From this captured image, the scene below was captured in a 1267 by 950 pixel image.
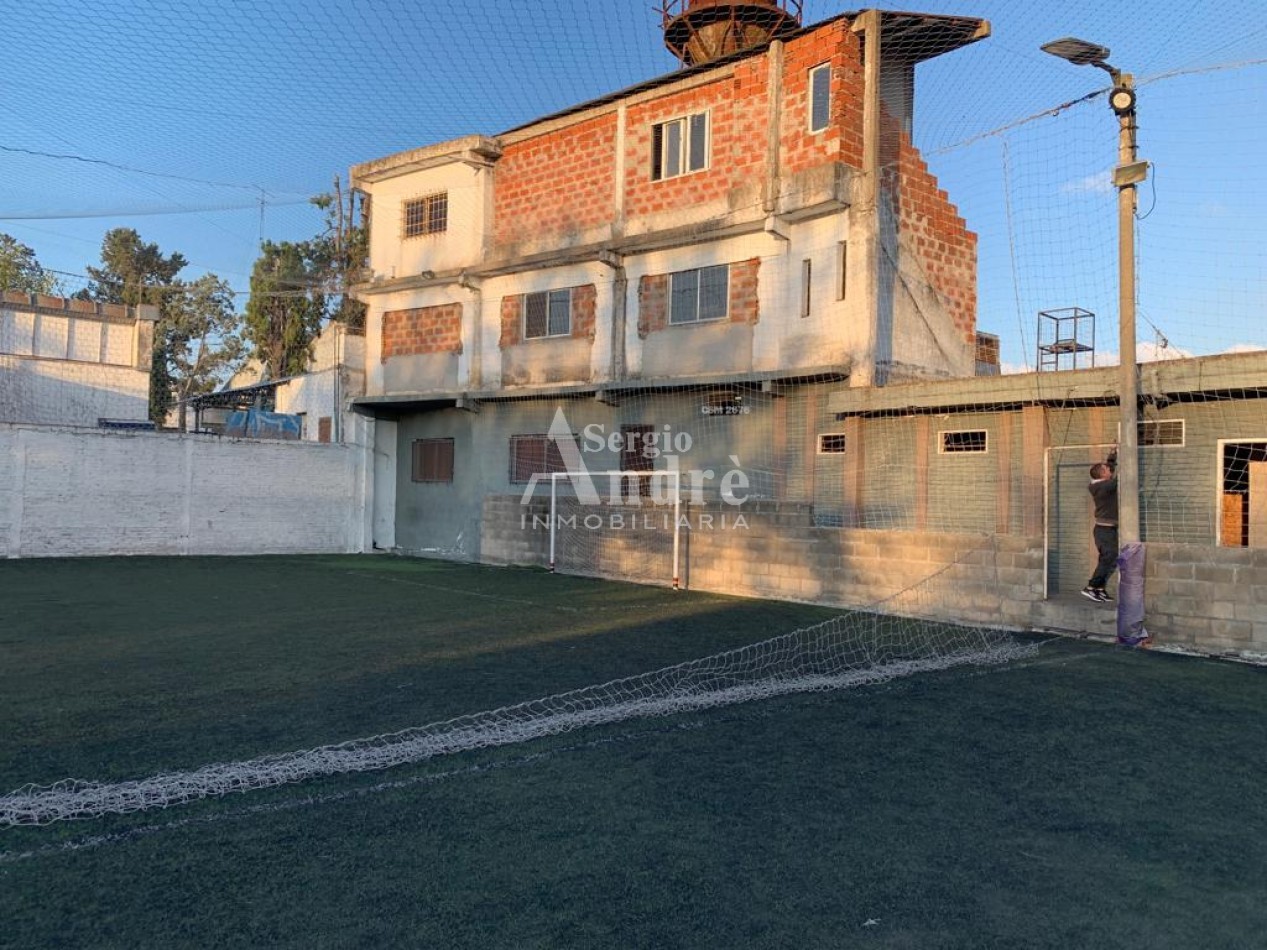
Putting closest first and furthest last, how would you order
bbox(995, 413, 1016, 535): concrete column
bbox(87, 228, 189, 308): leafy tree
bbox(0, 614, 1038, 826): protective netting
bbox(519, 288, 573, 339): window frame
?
bbox(0, 614, 1038, 826): protective netting
bbox(995, 413, 1016, 535): concrete column
bbox(519, 288, 573, 339): window frame
bbox(87, 228, 189, 308): leafy tree

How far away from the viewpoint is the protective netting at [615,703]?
13.3 feet

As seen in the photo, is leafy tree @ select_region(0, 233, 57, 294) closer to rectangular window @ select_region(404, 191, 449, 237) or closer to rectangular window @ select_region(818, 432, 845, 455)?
rectangular window @ select_region(404, 191, 449, 237)

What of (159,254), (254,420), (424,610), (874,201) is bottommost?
(424,610)

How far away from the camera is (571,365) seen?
57.1 ft

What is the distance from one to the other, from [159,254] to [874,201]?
42751mm

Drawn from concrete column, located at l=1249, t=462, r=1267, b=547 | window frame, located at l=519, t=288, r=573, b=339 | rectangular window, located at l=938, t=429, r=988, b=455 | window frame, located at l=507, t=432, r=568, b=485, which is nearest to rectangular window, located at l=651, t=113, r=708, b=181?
window frame, located at l=519, t=288, r=573, b=339

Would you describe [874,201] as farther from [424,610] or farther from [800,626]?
[424,610]

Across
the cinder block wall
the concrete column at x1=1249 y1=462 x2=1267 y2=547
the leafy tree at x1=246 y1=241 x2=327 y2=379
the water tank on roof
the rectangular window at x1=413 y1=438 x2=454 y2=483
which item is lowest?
the cinder block wall

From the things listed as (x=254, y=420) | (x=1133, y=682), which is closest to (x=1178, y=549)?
(x=1133, y=682)

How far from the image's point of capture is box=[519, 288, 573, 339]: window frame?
17.6 meters

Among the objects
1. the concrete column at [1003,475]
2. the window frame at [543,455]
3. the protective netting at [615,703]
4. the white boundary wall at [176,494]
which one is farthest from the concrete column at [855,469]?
the white boundary wall at [176,494]

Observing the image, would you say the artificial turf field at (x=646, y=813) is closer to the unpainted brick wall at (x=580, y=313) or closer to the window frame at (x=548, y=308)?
the unpainted brick wall at (x=580, y=313)

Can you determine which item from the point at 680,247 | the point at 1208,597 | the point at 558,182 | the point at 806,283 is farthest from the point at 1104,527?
the point at 558,182

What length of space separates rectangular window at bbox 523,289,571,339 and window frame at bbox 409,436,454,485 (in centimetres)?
344
